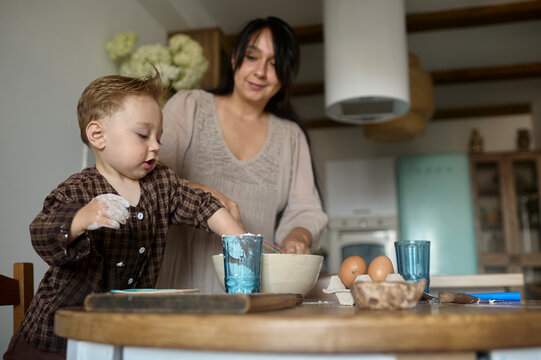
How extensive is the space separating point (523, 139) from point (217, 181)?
530 cm

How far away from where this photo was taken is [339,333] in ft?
1.48

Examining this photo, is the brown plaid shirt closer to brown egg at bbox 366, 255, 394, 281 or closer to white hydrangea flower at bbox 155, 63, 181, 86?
brown egg at bbox 366, 255, 394, 281

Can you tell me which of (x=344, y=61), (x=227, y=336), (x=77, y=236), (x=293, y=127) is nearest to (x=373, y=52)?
(x=344, y=61)

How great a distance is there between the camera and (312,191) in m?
1.53

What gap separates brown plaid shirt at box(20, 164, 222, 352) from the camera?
2.36 feet

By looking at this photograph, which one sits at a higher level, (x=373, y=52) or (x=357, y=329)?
(x=373, y=52)

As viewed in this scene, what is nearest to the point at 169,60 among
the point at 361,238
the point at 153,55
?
the point at 153,55

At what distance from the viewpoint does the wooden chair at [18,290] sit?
1.02 metres

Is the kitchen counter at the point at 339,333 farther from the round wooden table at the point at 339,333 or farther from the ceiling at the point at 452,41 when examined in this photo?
the ceiling at the point at 452,41

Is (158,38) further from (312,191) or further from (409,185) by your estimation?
(409,185)

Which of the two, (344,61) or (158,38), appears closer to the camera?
(344,61)

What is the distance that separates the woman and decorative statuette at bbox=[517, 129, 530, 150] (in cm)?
500

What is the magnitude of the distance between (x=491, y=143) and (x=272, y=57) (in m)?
5.33

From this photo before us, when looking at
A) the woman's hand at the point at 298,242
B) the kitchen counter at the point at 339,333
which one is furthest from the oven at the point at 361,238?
the kitchen counter at the point at 339,333
